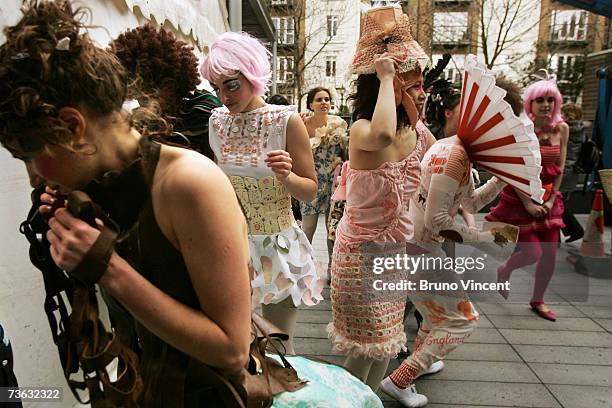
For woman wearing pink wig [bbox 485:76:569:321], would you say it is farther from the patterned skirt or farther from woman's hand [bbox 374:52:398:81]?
woman's hand [bbox 374:52:398:81]

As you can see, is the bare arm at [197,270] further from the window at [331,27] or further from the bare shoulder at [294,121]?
the window at [331,27]

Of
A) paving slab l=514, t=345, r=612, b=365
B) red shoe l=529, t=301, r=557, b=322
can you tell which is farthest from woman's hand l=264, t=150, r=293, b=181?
red shoe l=529, t=301, r=557, b=322

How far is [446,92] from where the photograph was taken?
9.62 ft

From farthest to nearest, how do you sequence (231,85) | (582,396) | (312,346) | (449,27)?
(449,27) < (312,346) < (582,396) < (231,85)

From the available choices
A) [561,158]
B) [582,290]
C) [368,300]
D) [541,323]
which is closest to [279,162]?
[368,300]

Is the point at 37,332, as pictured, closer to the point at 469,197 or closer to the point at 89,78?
the point at 89,78

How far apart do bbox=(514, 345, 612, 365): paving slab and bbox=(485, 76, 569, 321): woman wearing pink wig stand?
547 mm

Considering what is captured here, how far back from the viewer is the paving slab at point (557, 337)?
3.40 metres

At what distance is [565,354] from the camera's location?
10.6 ft

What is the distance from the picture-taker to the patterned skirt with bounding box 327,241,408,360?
78.9 inches

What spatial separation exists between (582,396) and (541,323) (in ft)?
3.75

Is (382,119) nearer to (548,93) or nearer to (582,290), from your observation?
(548,93)

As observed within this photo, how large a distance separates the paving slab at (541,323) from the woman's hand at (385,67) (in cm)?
269

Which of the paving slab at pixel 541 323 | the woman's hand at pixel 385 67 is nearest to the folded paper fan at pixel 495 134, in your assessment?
the woman's hand at pixel 385 67
